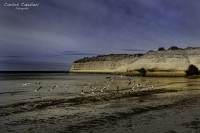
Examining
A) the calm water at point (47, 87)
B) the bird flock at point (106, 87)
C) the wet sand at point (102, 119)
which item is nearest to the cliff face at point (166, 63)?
the calm water at point (47, 87)

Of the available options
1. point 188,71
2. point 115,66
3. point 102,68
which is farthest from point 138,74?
point 102,68

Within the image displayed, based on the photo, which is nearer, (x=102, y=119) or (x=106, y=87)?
(x=102, y=119)

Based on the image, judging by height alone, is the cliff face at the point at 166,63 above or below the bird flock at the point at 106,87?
above

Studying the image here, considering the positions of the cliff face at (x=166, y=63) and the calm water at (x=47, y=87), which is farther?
the cliff face at (x=166, y=63)

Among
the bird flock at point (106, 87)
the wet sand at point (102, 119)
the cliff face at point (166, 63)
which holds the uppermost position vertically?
the cliff face at point (166, 63)

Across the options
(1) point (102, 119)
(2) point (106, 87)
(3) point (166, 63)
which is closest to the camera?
(1) point (102, 119)

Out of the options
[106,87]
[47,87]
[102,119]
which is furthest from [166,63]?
[102,119]

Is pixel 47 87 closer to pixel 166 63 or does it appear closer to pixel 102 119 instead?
pixel 102 119

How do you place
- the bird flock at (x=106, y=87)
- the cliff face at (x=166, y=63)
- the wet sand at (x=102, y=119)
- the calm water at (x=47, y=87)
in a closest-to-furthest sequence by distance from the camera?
the wet sand at (x=102, y=119) < the calm water at (x=47, y=87) < the bird flock at (x=106, y=87) < the cliff face at (x=166, y=63)

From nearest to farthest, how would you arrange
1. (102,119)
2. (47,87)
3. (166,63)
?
(102,119) < (47,87) < (166,63)

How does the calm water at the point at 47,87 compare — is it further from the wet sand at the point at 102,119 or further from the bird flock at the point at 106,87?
the wet sand at the point at 102,119

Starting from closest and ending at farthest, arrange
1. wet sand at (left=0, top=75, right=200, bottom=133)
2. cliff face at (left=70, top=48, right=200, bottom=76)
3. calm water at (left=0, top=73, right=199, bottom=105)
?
wet sand at (left=0, top=75, right=200, bottom=133) < calm water at (left=0, top=73, right=199, bottom=105) < cliff face at (left=70, top=48, right=200, bottom=76)

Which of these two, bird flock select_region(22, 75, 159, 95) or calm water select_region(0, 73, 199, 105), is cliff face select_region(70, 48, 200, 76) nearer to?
calm water select_region(0, 73, 199, 105)

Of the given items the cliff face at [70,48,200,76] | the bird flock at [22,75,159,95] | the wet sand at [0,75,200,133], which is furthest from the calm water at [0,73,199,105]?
the cliff face at [70,48,200,76]
